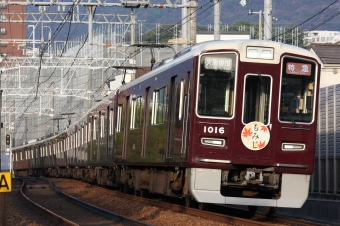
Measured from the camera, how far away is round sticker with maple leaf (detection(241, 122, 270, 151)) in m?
13.3

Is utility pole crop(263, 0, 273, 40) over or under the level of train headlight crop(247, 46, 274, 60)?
over

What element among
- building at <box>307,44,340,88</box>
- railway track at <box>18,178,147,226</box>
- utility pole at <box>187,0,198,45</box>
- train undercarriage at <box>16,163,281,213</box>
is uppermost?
utility pole at <box>187,0,198,45</box>

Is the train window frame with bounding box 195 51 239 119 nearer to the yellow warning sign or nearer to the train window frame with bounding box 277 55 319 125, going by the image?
Answer: the train window frame with bounding box 277 55 319 125

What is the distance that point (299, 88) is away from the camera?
13617 millimetres

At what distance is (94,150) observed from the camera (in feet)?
84.7

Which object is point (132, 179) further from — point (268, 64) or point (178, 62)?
point (268, 64)

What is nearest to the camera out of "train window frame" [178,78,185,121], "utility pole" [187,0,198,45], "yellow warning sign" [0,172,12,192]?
"yellow warning sign" [0,172,12,192]

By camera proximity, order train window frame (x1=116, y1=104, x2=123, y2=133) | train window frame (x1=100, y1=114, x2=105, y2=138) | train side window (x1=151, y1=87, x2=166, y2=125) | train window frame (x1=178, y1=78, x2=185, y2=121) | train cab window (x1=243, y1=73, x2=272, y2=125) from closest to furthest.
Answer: train cab window (x1=243, y1=73, x2=272, y2=125) → train window frame (x1=178, y1=78, x2=185, y2=121) → train side window (x1=151, y1=87, x2=166, y2=125) → train window frame (x1=116, y1=104, x2=123, y2=133) → train window frame (x1=100, y1=114, x2=105, y2=138)

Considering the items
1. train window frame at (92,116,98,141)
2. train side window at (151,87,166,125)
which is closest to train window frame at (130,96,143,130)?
train side window at (151,87,166,125)

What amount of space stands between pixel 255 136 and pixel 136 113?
5617 mm

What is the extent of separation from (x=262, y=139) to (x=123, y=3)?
50.8ft

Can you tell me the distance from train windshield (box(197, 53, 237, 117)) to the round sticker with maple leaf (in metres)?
0.47

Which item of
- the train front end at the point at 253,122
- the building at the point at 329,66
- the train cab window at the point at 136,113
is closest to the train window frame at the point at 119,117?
the train cab window at the point at 136,113

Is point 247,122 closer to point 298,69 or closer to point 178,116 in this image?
point 298,69
